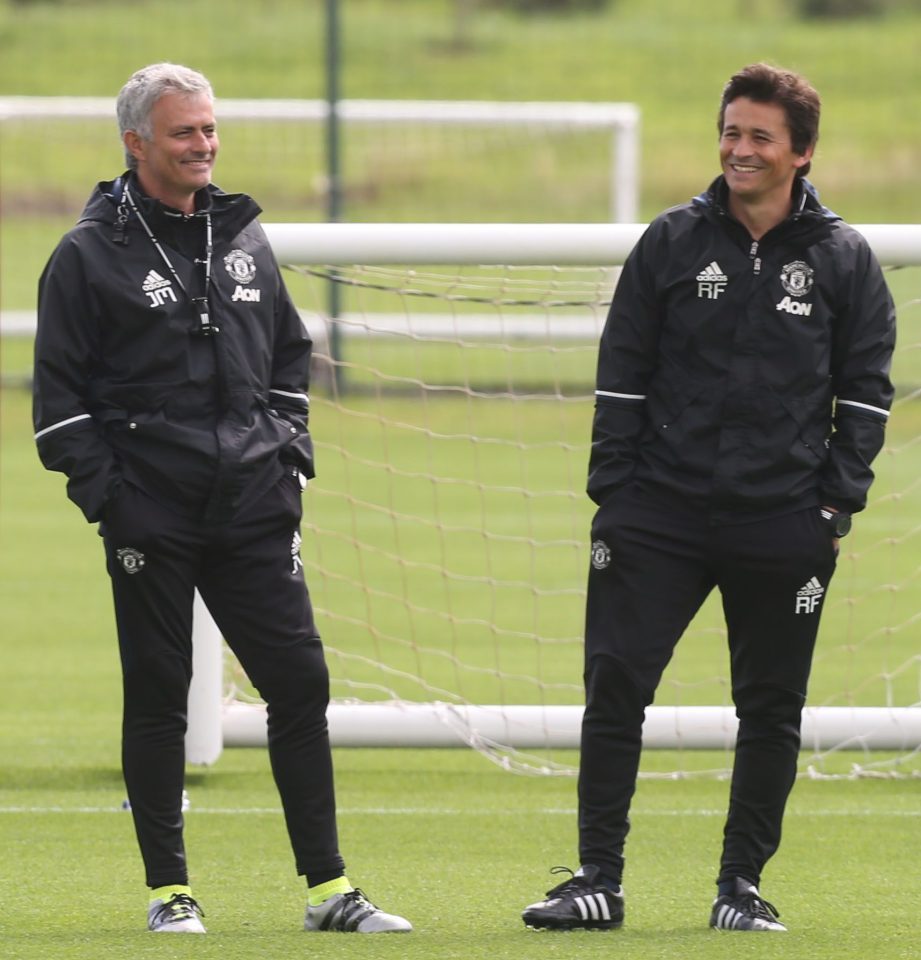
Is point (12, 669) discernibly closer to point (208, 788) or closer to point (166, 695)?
point (208, 788)

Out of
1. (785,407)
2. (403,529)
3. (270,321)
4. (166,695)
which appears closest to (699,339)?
(785,407)

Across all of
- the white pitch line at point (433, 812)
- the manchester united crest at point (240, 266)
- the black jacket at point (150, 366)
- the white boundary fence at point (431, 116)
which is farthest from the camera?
the white boundary fence at point (431, 116)

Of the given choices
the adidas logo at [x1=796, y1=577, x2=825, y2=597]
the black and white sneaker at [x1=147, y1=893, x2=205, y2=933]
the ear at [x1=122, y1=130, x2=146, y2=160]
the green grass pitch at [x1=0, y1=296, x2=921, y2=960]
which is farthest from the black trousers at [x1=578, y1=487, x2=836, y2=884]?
the ear at [x1=122, y1=130, x2=146, y2=160]

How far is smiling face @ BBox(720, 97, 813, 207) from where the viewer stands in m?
4.09

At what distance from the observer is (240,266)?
417 centimetres

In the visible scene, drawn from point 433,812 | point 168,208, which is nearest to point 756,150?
point 168,208

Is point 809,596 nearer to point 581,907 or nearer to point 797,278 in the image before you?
point 797,278

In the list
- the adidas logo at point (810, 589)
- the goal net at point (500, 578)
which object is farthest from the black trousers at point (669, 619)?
the goal net at point (500, 578)

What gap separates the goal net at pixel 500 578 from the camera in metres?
5.81

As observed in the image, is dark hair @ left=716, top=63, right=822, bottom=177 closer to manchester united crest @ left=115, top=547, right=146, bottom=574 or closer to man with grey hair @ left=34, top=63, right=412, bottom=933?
man with grey hair @ left=34, top=63, right=412, bottom=933

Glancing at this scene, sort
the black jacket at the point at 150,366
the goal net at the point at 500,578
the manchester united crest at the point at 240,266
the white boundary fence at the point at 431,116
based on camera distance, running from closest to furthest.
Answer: the black jacket at the point at 150,366 → the manchester united crest at the point at 240,266 → the goal net at the point at 500,578 → the white boundary fence at the point at 431,116

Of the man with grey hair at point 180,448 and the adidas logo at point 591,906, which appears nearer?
the man with grey hair at point 180,448

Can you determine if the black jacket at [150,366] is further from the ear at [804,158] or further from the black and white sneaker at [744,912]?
the black and white sneaker at [744,912]

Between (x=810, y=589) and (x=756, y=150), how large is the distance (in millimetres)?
897
